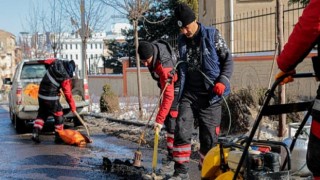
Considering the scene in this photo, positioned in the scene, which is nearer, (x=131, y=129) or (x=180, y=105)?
(x=180, y=105)

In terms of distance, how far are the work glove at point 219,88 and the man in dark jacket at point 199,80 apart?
0.03m

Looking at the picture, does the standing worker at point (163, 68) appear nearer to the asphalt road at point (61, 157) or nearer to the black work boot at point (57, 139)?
the asphalt road at point (61, 157)

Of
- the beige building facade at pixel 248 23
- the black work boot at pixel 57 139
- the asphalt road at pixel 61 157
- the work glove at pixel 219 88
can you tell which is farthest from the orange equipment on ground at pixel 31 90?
the work glove at pixel 219 88

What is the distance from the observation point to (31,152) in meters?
9.21

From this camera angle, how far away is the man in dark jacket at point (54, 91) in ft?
33.7

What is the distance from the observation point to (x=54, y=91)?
10.5 metres

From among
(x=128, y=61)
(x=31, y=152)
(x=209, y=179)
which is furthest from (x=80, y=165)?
(x=128, y=61)

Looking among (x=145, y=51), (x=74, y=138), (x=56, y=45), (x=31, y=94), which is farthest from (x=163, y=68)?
(x=56, y=45)

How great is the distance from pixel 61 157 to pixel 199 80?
3935 millimetres

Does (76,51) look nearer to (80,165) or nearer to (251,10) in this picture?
(251,10)

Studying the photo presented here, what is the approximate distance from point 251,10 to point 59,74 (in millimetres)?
12266

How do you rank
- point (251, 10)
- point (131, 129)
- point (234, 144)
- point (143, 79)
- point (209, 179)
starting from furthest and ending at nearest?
point (143, 79) < point (251, 10) < point (131, 129) < point (209, 179) < point (234, 144)

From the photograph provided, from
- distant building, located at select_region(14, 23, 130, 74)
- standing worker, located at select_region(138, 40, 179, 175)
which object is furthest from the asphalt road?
distant building, located at select_region(14, 23, 130, 74)

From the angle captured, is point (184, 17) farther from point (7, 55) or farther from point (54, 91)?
point (7, 55)
